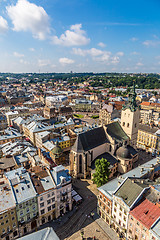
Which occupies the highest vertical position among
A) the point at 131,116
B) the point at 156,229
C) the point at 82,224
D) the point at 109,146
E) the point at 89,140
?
the point at 131,116

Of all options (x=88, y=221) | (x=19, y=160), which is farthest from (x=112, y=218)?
(x=19, y=160)

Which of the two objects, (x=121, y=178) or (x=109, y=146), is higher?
(x=109, y=146)

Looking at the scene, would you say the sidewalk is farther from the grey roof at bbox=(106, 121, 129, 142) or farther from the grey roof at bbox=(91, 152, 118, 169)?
the grey roof at bbox=(106, 121, 129, 142)

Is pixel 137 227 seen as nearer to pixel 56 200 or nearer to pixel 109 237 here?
pixel 109 237

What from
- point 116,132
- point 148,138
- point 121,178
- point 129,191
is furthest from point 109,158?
point 148,138

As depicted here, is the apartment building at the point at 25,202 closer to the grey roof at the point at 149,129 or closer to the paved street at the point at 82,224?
the paved street at the point at 82,224

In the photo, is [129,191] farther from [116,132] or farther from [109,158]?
[116,132]
